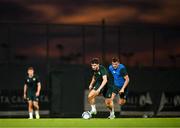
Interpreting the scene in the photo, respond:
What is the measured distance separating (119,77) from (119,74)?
0.50 ft

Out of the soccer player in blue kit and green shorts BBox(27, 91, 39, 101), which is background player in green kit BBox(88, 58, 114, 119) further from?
green shorts BBox(27, 91, 39, 101)

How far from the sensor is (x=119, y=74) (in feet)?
72.0

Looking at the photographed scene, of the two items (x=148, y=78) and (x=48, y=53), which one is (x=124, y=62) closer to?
(x=148, y=78)

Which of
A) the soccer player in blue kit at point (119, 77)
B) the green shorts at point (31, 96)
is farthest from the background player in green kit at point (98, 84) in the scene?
the green shorts at point (31, 96)

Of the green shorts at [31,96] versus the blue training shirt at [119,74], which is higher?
the blue training shirt at [119,74]

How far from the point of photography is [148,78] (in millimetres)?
32688

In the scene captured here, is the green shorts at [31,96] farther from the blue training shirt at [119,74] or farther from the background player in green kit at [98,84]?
the blue training shirt at [119,74]

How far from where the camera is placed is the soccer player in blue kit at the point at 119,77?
21.6 m

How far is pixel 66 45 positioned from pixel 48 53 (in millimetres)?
1006

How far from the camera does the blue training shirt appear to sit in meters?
21.8

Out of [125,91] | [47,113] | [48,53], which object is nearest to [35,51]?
[48,53]

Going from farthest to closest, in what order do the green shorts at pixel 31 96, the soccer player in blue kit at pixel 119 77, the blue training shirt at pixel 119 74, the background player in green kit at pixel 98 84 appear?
the green shorts at pixel 31 96, the blue training shirt at pixel 119 74, the soccer player in blue kit at pixel 119 77, the background player in green kit at pixel 98 84

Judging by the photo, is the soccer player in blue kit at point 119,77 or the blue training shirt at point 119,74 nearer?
the soccer player in blue kit at point 119,77

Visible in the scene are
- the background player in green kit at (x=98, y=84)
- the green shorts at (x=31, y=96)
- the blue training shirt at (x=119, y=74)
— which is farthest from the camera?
the green shorts at (x=31, y=96)
